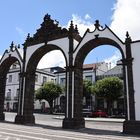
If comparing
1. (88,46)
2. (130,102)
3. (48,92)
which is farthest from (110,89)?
(130,102)

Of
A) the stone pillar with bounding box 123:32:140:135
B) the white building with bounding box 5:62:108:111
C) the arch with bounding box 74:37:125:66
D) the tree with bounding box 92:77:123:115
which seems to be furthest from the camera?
the white building with bounding box 5:62:108:111

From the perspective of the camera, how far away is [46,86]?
43094mm

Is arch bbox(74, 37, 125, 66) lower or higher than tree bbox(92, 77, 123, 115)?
higher

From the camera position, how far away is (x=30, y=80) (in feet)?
69.6

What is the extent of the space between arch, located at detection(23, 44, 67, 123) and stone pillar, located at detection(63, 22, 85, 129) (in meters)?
3.18

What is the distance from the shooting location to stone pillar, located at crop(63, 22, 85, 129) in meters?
16.9

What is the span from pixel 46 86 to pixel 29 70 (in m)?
22.1

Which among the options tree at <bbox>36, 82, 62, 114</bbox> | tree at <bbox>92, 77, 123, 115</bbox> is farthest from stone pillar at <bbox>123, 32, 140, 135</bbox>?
tree at <bbox>36, 82, 62, 114</bbox>

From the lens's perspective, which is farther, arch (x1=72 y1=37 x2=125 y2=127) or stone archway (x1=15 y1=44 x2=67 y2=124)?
stone archway (x1=15 y1=44 x2=67 y2=124)

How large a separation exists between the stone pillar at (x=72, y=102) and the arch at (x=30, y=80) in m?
3.18

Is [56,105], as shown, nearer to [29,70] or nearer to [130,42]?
[29,70]

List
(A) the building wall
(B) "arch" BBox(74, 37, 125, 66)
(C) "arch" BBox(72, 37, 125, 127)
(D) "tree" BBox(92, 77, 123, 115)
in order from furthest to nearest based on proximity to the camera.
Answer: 1. (D) "tree" BBox(92, 77, 123, 115)
2. (C) "arch" BBox(72, 37, 125, 127)
3. (B) "arch" BBox(74, 37, 125, 66)
4. (A) the building wall

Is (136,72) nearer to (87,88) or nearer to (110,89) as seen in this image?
(110,89)

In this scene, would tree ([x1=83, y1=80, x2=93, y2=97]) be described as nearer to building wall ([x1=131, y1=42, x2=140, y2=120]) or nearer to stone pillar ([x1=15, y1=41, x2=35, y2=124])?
stone pillar ([x1=15, y1=41, x2=35, y2=124])
